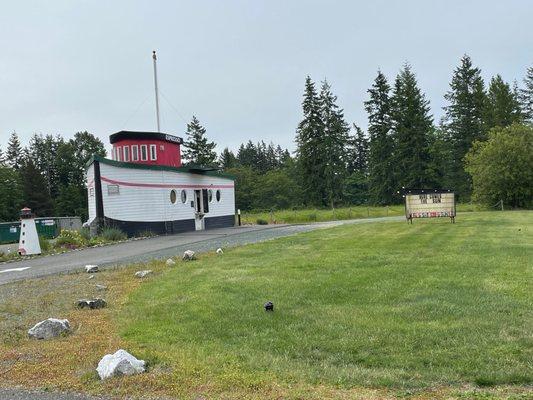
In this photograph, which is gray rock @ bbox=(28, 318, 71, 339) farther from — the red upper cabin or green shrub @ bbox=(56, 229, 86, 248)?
the red upper cabin

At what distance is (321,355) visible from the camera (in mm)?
5082

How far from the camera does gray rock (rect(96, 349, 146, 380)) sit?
4.68m

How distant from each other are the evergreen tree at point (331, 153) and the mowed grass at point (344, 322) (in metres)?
60.3

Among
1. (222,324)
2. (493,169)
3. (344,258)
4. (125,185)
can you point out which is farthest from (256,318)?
(493,169)

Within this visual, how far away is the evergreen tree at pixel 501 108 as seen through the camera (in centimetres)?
6469

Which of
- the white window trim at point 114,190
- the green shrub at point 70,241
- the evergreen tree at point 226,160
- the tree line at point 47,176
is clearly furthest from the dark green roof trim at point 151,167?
the evergreen tree at point 226,160

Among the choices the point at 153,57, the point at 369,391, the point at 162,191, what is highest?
the point at 153,57

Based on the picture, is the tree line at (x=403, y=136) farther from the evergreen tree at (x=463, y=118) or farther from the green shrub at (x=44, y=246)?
the green shrub at (x=44, y=246)

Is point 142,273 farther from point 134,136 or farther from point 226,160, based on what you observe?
point 226,160

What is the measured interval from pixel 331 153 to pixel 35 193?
140 feet

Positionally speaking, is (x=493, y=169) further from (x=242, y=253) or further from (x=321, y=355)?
(x=321, y=355)

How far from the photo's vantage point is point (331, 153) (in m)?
71.8

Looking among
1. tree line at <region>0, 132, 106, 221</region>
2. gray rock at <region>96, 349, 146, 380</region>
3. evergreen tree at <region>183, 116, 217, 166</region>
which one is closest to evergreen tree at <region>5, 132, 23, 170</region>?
tree line at <region>0, 132, 106, 221</region>

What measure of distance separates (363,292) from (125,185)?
744 inches
